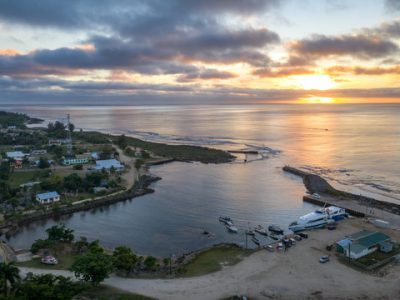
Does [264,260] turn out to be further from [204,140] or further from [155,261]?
[204,140]

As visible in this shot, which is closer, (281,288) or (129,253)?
(281,288)

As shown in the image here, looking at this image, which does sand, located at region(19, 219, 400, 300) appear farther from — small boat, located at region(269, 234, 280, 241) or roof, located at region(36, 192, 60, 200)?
roof, located at region(36, 192, 60, 200)

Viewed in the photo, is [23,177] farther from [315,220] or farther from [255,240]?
[315,220]

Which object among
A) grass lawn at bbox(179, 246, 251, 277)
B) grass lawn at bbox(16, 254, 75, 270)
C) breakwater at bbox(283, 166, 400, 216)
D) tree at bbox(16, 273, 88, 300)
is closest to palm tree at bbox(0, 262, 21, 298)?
tree at bbox(16, 273, 88, 300)

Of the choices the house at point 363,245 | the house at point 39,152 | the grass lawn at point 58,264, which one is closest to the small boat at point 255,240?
the house at point 363,245

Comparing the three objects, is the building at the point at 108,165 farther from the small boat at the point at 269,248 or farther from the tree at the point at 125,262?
the small boat at the point at 269,248

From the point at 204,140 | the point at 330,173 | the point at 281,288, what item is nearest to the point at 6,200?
the point at 281,288

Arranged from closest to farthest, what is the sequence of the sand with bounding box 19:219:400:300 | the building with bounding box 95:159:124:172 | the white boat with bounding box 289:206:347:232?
the sand with bounding box 19:219:400:300 < the white boat with bounding box 289:206:347:232 < the building with bounding box 95:159:124:172
